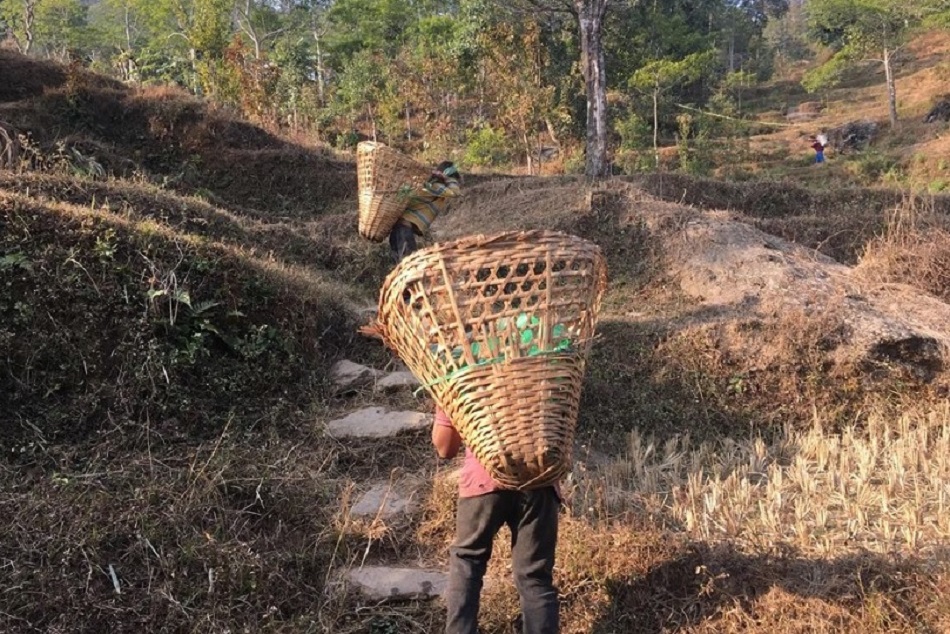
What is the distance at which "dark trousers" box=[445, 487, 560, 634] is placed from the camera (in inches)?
101

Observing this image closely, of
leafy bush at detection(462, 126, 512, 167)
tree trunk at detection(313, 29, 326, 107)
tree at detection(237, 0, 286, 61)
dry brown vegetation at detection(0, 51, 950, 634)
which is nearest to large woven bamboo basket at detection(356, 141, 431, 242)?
dry brown vegetation at detection(0, 51, 950, 634)

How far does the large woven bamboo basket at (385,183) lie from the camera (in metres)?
5.95

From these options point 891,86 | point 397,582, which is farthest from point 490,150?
point 397,582

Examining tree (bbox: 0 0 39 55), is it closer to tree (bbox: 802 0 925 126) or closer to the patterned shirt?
the patterned shirt

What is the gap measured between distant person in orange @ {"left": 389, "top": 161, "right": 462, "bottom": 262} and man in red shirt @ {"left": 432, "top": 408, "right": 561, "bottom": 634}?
12.2ft

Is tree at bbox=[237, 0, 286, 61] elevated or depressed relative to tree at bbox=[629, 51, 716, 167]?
elevated

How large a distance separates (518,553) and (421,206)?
408cm

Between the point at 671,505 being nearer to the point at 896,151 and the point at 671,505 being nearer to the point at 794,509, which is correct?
the point at 794,509

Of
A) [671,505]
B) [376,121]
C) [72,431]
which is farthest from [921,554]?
[376,121]

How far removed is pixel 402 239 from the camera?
6164mm

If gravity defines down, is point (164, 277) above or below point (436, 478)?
above

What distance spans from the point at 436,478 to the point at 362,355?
1647mm

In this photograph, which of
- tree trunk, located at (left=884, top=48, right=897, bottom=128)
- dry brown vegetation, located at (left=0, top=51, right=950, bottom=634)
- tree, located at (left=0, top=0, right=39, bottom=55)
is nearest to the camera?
dry brown vegetation, located at (left=0, top=51, right=950, bottom=634)

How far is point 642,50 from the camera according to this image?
25500mm
